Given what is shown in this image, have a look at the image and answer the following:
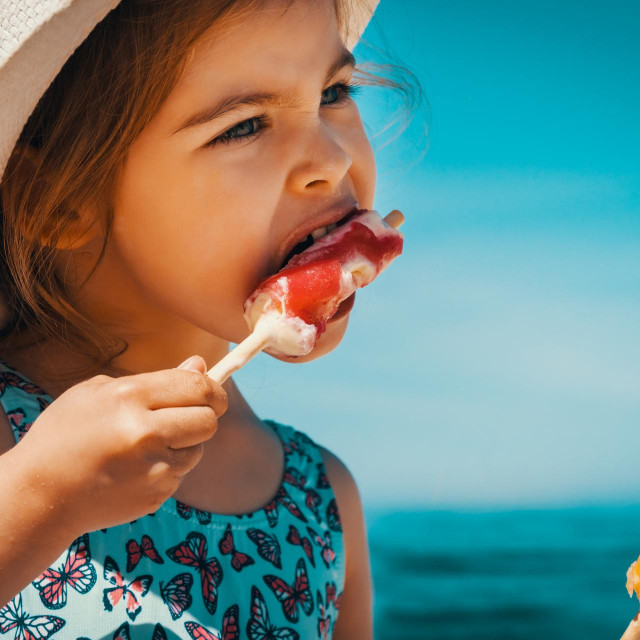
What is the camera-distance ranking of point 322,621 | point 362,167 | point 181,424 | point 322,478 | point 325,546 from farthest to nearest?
point 322,478 < point 325,546 < point 322,621 < point 362,167 < point 181,424

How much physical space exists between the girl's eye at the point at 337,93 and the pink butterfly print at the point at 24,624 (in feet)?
3.49

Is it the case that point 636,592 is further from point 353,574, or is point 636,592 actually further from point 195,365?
point 353,574

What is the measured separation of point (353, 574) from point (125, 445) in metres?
1.06

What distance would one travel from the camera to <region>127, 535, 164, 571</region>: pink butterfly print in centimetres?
156

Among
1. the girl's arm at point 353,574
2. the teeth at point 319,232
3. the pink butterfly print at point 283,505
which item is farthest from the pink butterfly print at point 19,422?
the girl's arm at point 353,574

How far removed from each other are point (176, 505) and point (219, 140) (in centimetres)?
70

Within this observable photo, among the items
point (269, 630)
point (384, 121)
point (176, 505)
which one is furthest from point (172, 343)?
point (384, 121)

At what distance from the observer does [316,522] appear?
1.90 m

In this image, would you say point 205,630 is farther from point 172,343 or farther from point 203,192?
point 203,192

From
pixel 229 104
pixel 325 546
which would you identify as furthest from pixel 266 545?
pixel 229 104

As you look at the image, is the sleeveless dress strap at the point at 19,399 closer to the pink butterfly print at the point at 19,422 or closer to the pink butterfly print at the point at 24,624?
the pink butterfly print at the point at 19,422

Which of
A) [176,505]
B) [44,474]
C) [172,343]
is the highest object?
[172,343]

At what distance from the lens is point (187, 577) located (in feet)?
5.24

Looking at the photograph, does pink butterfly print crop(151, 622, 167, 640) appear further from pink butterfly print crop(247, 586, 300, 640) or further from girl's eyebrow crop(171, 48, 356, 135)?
girl's eyebrow crop(171, 48, 356, 135)
